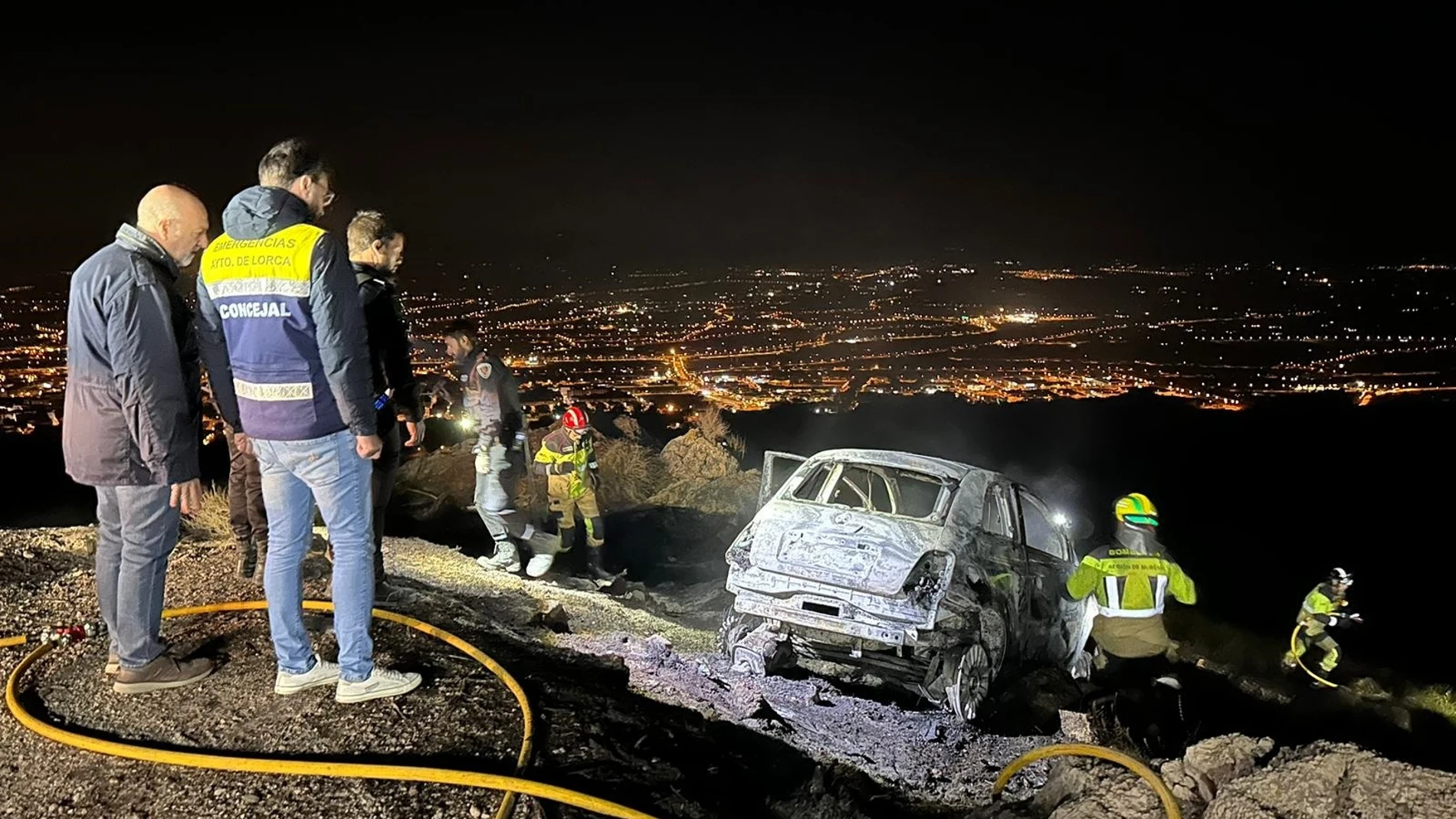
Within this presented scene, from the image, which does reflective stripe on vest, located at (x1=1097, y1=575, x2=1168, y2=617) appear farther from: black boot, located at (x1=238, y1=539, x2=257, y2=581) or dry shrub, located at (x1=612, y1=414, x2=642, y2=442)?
dry shrub, located at (x1=612, y1=414, x2=642, y2=442)

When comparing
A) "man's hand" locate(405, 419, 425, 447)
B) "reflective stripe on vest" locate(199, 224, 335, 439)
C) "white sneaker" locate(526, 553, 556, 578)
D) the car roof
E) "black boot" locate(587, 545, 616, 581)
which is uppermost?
"reflective stripe on vest" locate(199, 224, 335, 439)

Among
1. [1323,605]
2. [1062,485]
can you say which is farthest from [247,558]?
[1062,485]

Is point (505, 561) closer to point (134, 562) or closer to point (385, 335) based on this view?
point (385, 335)

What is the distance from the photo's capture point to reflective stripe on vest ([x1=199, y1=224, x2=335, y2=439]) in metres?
3.41

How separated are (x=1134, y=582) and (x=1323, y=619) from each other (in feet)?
8.69

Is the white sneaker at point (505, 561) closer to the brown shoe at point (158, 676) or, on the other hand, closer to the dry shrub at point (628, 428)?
the brown shoe at point (158, 676)

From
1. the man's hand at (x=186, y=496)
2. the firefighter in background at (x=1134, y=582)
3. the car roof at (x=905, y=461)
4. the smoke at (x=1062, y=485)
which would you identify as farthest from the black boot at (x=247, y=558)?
the smoke at (x=1062, y=485)

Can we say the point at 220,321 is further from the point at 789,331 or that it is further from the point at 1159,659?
the point at 789,331

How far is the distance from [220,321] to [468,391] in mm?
3928

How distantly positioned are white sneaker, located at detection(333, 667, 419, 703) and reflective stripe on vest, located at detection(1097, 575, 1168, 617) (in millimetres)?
4467

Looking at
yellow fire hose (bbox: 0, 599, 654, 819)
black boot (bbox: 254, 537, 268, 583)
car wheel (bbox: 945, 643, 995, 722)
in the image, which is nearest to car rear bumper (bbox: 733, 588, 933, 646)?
car wheel (bbox: 945, 643, 995, 722)

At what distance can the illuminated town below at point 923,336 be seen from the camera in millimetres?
20891

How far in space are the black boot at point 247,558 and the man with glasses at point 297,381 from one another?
8.08 feet

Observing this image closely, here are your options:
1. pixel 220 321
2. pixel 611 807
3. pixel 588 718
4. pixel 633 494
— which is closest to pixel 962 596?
pixel 588 718
